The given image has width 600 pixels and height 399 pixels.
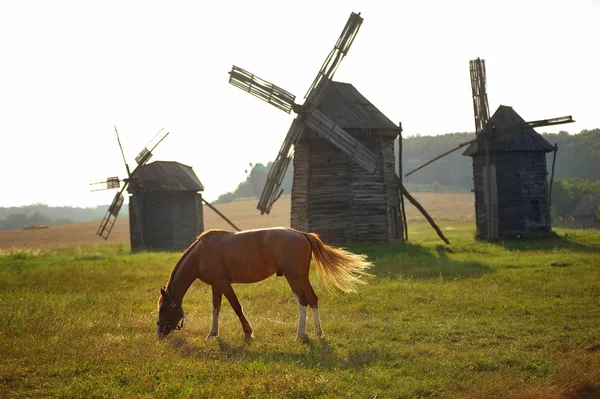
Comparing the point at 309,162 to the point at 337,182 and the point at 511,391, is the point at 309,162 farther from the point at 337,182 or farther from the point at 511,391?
the point at 511,391

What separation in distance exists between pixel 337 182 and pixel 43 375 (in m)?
19.6

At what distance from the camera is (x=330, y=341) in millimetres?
9586

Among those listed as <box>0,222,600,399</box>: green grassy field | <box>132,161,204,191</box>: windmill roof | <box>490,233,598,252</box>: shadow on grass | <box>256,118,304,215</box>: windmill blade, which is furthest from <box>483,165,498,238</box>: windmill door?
<box>132,161,204,191</box>: windmill roof

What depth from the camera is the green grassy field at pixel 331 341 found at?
7.16 meters

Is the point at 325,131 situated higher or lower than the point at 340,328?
higher

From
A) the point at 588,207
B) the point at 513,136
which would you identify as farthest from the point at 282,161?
the point at 588,207

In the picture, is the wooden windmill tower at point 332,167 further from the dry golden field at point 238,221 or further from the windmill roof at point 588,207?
the windmill roof at point 588,207

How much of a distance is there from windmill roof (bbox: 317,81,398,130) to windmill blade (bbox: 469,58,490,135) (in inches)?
→ 282

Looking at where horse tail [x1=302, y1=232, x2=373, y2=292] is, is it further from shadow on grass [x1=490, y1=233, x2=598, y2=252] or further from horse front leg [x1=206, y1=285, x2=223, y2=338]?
shadow on grass [x1=490, y1=233, x2=598, y2=252]

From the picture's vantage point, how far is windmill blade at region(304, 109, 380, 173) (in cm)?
2502

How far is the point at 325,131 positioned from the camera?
2517 cm

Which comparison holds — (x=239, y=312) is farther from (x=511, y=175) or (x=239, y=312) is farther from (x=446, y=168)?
(x=446, y=168)

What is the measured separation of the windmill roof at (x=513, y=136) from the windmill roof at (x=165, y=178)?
18.3 meters

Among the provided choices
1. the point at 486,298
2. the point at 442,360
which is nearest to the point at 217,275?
the point at 442,360
